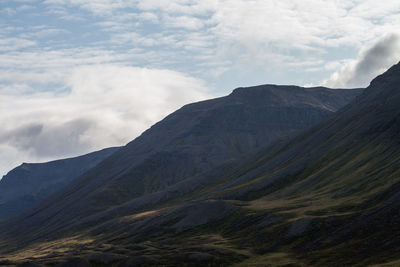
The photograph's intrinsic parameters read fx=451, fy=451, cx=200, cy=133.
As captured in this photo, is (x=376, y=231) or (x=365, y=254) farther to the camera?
(x=376, y=231)

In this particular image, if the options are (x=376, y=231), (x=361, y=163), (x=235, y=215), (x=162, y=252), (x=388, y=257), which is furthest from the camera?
(x=361, y=163)

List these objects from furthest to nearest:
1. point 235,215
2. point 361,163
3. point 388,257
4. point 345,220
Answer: point 361,163
point 235,215
point 345,220
point 388,257

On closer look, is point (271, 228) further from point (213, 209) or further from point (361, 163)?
point (361, 163)

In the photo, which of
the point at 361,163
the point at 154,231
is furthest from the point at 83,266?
the point at 361,163

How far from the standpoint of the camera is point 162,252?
127500 millimetres

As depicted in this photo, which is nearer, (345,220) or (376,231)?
(376,231)

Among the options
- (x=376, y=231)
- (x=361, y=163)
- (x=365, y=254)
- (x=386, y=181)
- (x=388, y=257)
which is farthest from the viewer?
(x=361, y=163)

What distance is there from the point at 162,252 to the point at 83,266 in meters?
22.7

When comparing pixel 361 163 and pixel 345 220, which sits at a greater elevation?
pixel 361 163

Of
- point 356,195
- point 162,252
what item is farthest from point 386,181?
point 162,252

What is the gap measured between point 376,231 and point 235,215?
6785cm

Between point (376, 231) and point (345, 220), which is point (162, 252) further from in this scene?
point (376, 231)

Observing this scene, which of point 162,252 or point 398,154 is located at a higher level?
point 398,154

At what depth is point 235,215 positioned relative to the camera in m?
160
